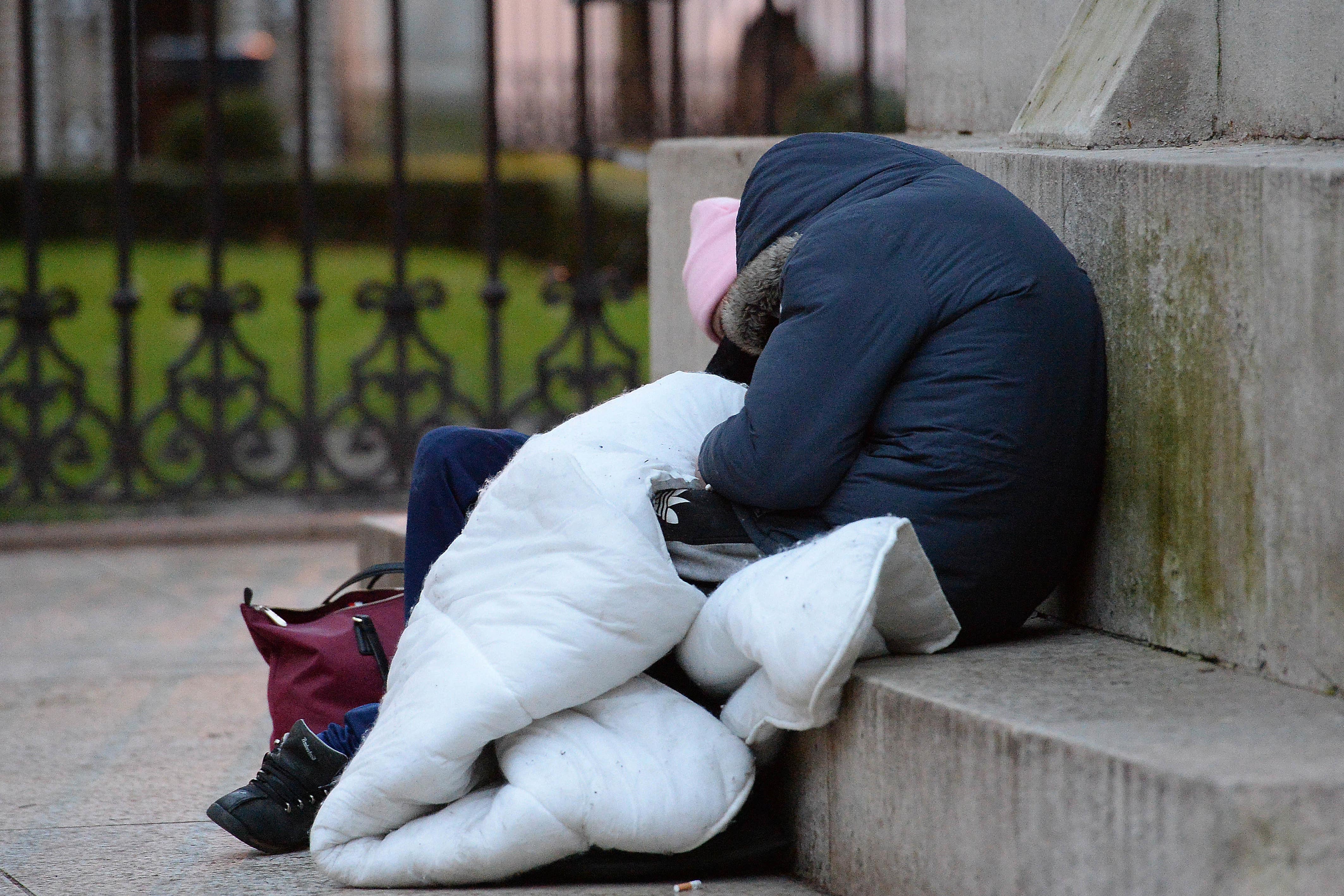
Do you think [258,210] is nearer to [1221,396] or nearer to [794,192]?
[794,192]

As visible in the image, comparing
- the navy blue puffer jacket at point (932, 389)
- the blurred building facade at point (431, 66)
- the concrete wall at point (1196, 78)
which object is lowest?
the navy blue puffer jacket at point (932, 389)

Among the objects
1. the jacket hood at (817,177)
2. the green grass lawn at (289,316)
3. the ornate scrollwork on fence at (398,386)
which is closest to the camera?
the jacket hood at (817,177)

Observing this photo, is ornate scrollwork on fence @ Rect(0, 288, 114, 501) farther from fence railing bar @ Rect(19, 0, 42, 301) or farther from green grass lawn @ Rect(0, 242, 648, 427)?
green grass lawn @ Rect(0, 242, 648, 427)

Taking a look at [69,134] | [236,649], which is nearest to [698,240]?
[236,649]

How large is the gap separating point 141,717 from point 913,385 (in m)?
2.21

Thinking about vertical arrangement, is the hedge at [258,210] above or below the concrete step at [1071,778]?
above

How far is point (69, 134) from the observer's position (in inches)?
824

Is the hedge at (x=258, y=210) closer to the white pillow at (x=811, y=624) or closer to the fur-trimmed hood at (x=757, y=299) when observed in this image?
the fur-trimmed hood at (x=757, y=299)

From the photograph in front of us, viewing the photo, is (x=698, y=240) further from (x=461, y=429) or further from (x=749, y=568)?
(x=749, y=568)

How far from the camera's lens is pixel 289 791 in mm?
2826

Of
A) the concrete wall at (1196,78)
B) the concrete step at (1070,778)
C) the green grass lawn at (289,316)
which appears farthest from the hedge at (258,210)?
the concrete step at (1070,778)

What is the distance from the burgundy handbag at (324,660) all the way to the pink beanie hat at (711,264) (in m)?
0.78

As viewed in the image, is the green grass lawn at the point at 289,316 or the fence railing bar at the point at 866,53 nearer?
the fence railing bar at the point at 866,53

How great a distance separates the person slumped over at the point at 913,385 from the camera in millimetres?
2457
